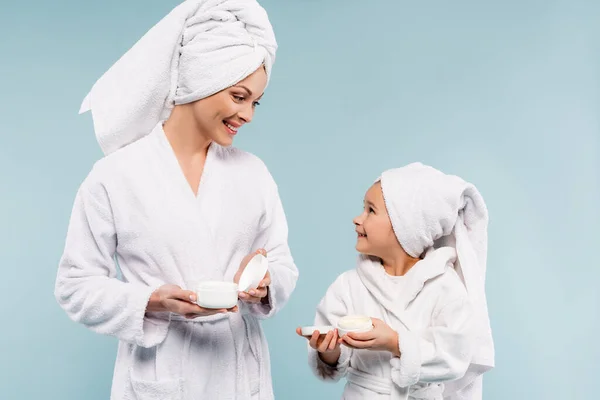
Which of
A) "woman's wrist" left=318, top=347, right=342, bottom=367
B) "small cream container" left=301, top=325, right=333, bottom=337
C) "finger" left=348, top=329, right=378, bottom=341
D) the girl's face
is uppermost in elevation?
the girl's face

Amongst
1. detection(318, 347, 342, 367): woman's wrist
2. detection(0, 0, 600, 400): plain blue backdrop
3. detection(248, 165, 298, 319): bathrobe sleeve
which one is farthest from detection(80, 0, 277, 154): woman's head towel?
detection(0, 0, 600, 400): plain blue backdrop

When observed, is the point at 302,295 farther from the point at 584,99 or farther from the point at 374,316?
the point at 584,99

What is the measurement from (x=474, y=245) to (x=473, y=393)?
53cm

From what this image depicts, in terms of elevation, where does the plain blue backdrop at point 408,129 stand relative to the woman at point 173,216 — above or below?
above

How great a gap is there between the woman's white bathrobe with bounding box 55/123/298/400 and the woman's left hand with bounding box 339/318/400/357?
0.26 metres

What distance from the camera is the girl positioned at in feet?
8.34

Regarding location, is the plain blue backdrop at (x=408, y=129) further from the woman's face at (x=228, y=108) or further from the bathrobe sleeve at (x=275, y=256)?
the woman's face at (x=228, y=108)

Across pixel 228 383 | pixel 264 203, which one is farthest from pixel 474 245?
pixel 228 383

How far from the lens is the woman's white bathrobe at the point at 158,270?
236 centimetres

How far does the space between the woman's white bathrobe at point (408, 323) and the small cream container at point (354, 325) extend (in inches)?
5.3

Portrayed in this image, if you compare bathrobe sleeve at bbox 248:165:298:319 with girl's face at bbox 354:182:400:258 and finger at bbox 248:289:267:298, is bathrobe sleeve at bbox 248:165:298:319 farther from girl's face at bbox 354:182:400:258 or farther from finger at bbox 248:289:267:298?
girl's face at bbox 354:182:400:258

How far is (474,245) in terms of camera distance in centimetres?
283

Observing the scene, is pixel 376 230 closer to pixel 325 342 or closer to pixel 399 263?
pixel 399 263

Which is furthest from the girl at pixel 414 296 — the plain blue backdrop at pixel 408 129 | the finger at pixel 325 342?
the plain blue backdrop at pixel 408 129
